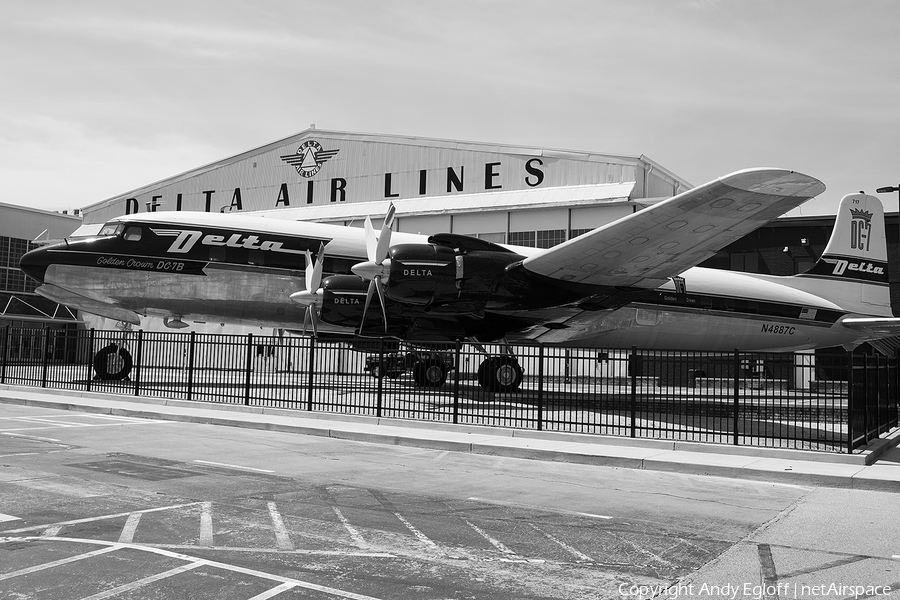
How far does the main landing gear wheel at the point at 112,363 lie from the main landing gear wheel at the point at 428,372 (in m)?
9.89

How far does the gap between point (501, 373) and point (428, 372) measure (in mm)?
2614

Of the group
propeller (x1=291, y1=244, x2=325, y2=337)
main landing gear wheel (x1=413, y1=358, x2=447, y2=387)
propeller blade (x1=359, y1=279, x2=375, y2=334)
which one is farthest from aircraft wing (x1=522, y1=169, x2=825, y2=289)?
propeller (x1=291, y1=244, x2=325, y2=337)

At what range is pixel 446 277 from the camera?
65.5ft

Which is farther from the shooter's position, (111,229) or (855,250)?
(855,250)

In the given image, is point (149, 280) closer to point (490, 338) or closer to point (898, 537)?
point (490, 338)

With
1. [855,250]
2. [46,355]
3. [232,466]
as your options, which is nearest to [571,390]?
[232,466]

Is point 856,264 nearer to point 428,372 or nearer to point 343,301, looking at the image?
point 428,372

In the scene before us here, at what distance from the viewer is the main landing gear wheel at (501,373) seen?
22672 mm

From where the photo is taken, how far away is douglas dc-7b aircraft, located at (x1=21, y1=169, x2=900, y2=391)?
65.0ft

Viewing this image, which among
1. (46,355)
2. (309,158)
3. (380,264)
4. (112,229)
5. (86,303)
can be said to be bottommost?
(46,355)

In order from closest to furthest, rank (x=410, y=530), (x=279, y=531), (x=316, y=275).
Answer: (x=279, y=531) < (x=410, y=530) < (x=316, y=275)

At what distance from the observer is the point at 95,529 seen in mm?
7203

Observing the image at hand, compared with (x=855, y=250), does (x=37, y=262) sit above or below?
below

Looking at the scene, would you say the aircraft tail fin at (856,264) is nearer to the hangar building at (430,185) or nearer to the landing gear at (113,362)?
the hangar building at (430,185)
